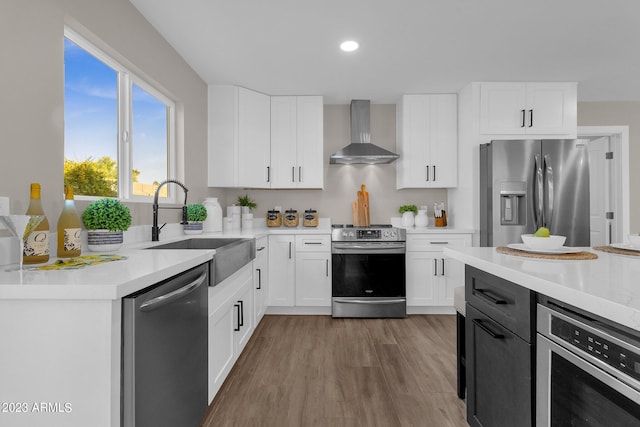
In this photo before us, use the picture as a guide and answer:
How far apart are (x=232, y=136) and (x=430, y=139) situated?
2174 mm

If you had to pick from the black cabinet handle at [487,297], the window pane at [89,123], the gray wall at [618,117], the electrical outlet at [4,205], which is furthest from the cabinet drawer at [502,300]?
the gray wall at [618,117]

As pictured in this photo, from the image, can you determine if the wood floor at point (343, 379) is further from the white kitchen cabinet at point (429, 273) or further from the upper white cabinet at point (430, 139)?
the upper white cabinet at point (430, 139)

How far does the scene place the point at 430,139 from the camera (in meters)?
3.84

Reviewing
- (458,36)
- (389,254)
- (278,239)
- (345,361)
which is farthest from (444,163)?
(345,361)

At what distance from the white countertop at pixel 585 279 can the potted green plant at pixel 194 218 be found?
211 centimetres

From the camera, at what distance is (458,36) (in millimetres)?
2604

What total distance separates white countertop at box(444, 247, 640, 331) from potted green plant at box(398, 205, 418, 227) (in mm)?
2521

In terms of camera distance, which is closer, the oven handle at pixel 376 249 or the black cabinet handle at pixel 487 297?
the black cabinet handle at pixel 487 297

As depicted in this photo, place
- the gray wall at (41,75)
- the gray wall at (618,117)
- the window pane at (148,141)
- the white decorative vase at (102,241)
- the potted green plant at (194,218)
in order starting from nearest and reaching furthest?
the gray wall at (41,75) → the white decorative vase at (102,241) → the window pane at (148,141) → the potted green plant at (194,218) → the gray wall at (618,117)

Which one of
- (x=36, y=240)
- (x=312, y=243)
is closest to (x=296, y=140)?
(x=312, y=243)

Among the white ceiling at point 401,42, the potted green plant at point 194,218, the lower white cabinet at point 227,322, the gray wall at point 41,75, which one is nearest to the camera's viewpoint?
the gray wall at point 41,75

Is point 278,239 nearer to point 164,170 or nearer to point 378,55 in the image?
point 164,170

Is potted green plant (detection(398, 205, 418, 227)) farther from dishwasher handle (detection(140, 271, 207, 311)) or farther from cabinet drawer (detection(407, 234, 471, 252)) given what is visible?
dishwasher handle (detection(140, 271, 207, 311))

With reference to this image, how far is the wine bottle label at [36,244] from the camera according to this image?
1.24 meters
